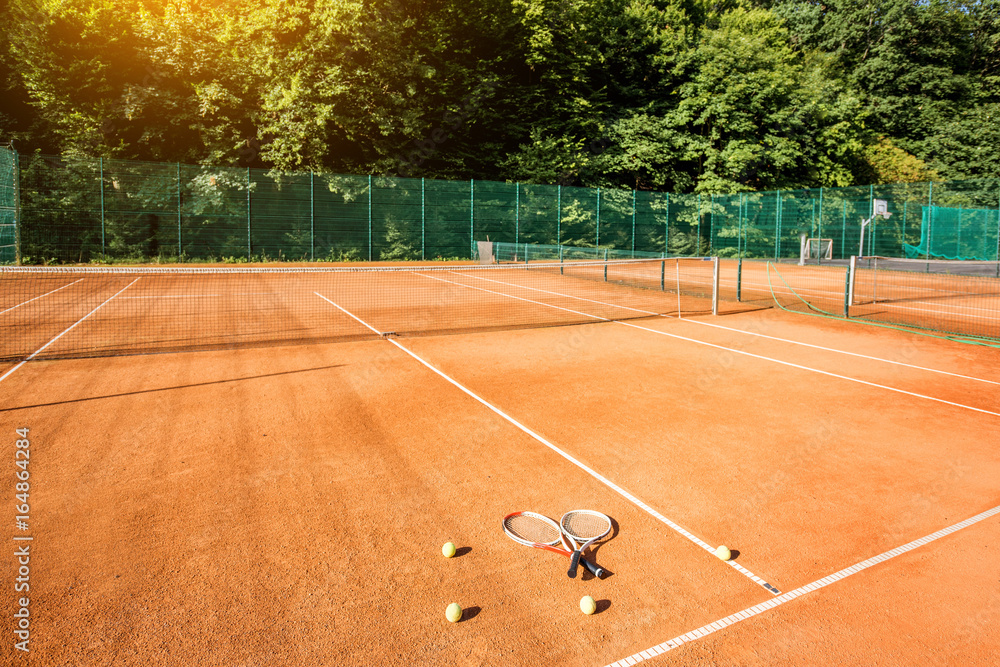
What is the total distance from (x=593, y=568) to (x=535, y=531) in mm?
659

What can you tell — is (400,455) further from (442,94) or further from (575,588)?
(442,94)

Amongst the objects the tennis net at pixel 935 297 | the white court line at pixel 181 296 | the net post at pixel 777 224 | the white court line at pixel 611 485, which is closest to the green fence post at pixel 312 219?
the white court line at pixel 181 296

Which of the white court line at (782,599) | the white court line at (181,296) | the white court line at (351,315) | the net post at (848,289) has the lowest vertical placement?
the white court line at (782,599)

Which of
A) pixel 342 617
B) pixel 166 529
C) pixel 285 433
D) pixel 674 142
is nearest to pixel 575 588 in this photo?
pixel 342 617

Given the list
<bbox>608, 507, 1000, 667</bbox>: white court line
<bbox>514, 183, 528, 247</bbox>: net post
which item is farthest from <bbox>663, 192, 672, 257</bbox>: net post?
<bbox>608, 507, 1000, 667</bbox>: white court line

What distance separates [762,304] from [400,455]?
14087 millimetres

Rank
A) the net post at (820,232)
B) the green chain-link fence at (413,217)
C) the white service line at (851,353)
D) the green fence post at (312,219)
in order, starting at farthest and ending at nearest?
the net post at (820,232)
the green fence post at (312,219)
the green chain-link fence at (413,217)
the white service line at (851,353)

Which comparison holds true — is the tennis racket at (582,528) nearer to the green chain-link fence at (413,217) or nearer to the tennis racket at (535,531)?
the tennis racket at (535,531)

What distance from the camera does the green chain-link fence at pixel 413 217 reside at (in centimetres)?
2616

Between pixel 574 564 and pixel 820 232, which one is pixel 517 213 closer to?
pixel 820 232

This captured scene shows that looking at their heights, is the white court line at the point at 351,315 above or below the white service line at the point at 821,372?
above

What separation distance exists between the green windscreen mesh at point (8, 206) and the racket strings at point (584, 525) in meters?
25.9

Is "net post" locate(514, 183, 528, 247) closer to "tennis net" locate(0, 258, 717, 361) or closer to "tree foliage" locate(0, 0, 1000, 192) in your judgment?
"tree foliage" locate(0, 0, 1000, 192)

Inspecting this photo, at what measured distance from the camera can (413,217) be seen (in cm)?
3175
